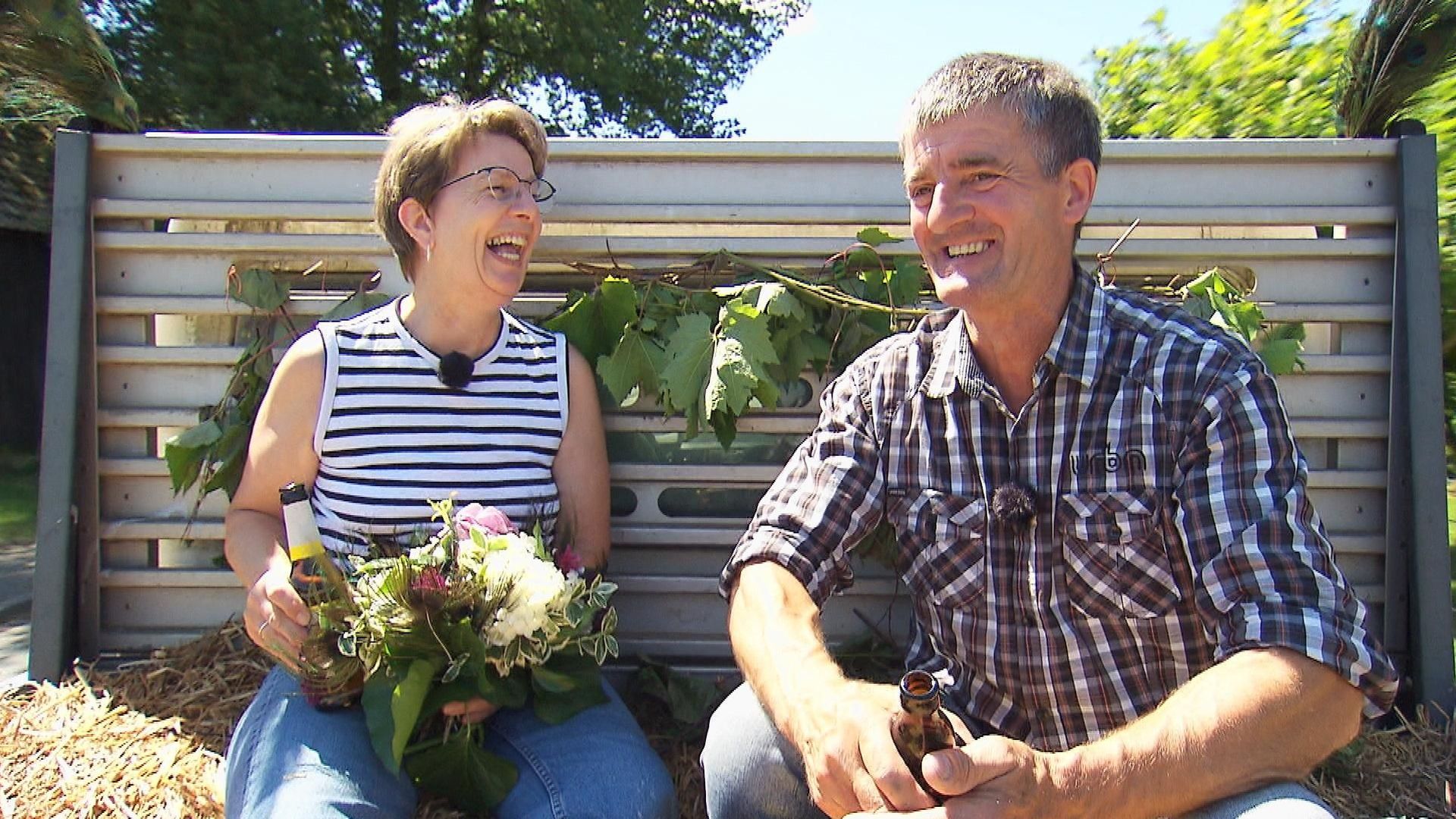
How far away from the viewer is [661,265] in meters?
3.21

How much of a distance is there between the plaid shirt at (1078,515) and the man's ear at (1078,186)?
0.46ft

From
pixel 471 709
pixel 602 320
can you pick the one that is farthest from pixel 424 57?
pixel 471 709

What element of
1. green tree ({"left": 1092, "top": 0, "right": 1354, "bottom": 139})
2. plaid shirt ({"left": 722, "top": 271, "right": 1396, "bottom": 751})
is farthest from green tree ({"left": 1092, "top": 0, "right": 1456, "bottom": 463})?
plaid shirt ({"left": 722, "top": 271, "right": 1396, "bottom": 751})

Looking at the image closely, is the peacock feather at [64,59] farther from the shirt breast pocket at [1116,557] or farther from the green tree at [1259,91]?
the green tree at [1259,91]

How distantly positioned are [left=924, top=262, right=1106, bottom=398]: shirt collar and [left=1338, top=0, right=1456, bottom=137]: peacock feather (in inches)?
63.0

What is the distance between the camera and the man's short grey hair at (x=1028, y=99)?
84.4 inches

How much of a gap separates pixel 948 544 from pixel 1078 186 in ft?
2.45

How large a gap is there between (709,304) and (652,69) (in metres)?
15.9

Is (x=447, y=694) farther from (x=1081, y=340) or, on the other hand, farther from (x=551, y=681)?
(x=1081, y=340)

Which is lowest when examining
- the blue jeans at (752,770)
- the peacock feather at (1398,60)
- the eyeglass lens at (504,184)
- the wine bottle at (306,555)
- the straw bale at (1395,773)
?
the straw bale at (1395,773)

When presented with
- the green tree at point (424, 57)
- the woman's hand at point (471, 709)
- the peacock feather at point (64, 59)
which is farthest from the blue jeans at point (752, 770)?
the green tree at point (424, 57)

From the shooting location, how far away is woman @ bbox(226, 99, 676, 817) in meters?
2.34

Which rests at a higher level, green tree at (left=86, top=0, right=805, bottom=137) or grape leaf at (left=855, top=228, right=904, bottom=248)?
green tree at (left=86, top=0, right=805, bottom=137)

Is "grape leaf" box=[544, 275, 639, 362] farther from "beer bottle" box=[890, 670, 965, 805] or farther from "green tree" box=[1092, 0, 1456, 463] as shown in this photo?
"green tree" box=[1092, 0, 1456, 463]
